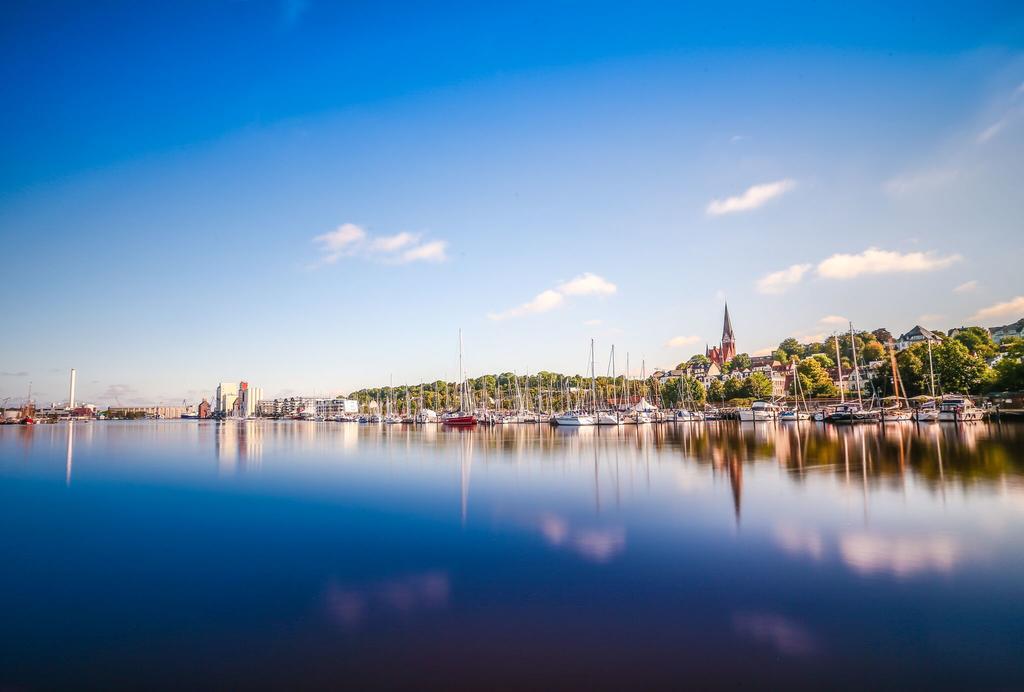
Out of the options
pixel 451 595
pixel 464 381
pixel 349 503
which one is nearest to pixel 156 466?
pixel 349 503

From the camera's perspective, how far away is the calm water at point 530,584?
27.0 ft

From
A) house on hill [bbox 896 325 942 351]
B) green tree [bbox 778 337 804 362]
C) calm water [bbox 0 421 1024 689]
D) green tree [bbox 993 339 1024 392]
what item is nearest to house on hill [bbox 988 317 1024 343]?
house on hill [bbox 896 325 942 351]

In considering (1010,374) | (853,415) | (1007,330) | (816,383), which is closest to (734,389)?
(816,383)

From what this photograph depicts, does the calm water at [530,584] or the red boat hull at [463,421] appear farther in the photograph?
the red boat hull at [463,421]

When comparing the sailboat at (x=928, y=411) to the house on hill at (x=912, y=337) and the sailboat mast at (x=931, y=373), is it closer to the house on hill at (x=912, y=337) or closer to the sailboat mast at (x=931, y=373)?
the sailboat mast at (x=931, y=373)

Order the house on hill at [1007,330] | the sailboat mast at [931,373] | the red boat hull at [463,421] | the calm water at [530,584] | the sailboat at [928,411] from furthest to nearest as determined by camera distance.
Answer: the house on hill at [1007,330], the red boat hull at [463,421], the sailboat mast at [931,373], the sailboat at [928,411], the calm water at [530,584]

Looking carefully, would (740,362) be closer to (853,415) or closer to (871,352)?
(871,352)

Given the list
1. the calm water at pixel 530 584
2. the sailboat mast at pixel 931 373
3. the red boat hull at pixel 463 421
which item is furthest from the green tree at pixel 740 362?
the calm water at pixel 530 584

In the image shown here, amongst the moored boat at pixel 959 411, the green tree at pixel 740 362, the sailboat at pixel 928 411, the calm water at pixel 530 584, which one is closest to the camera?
the calm water at pixel 530 584

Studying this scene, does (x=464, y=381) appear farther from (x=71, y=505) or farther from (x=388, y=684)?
(x=388, y=684)

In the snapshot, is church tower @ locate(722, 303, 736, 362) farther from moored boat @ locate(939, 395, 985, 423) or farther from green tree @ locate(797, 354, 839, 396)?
moored boat @ locate(939, 395, 985, 423)

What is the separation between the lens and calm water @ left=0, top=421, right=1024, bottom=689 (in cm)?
822

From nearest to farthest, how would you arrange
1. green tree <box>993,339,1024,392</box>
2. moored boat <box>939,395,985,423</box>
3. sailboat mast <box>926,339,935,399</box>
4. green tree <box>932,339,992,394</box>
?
1. moored boat <box>939,395,985,423</box>
2. green tree <box>993,339,1024,392</box>
3. sailboat mast <box>926,339,935,399</box>
4. green tree <box>932,339,992,394</box>

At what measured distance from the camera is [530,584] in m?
11.9
